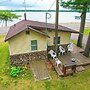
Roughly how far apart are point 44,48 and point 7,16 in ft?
98.5

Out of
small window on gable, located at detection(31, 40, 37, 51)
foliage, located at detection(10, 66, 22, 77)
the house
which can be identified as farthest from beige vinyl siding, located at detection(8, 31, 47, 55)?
foliage, located at detection(10, 66, 22, 77)

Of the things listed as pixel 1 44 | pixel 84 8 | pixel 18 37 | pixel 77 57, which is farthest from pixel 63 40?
pixel 1 44

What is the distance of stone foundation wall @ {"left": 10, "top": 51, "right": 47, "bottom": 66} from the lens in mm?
15977

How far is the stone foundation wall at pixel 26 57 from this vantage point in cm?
1598

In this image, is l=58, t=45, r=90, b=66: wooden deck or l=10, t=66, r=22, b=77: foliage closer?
l=10, t=66, r=22, b=77: foliage

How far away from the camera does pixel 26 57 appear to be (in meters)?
16.3

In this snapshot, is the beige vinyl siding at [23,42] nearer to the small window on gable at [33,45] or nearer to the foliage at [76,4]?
the small window on gable at [33,45]

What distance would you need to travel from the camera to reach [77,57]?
17.4 metres

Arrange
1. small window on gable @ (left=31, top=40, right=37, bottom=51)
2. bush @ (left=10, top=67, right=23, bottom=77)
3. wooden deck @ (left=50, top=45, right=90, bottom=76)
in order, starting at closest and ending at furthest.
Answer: bush @ (left=10, top=67, right=23, bottom=77), wooden deck @ (left=50, top=45, right=90, bottom=76), small window on gable @ (left=31, top=40, right=37, bottom=51)

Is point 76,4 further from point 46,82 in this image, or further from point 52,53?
point 46,82

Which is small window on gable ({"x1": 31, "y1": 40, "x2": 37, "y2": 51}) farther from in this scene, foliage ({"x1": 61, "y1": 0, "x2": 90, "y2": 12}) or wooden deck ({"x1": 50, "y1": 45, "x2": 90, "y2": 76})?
foliage ({"x1": 61, "y1": 0, "x2": 90, "y2": 12})

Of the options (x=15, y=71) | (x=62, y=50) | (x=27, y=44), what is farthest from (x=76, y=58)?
(x=15, y=71)

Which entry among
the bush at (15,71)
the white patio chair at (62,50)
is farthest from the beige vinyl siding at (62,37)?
the bush at (15,71)

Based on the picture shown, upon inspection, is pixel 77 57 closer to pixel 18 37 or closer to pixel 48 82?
pixel 48 82
